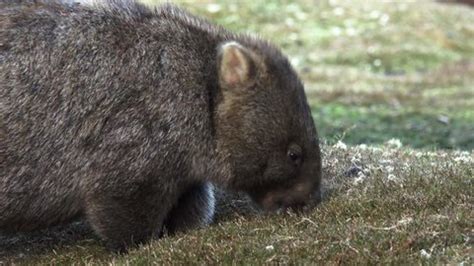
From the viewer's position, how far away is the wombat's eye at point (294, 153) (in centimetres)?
870

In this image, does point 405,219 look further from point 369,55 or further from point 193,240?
point 369,55

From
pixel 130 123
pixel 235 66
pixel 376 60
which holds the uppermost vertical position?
pixel 235 66

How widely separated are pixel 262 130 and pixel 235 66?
0.65 m

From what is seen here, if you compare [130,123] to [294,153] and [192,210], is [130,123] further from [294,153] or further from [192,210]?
[294,153]

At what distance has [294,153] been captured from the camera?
8703mm

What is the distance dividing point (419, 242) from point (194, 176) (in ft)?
7.59

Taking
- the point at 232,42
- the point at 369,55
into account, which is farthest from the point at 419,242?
the point at 369,55

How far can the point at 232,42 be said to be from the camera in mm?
8836

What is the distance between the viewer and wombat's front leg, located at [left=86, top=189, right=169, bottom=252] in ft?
27.7

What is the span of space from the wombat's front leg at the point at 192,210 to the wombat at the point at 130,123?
442mm

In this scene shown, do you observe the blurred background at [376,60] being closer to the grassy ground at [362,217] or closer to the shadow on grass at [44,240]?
the grassy ground at [362,217]

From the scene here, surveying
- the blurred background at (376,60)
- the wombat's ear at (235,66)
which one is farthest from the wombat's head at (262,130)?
the blurred background at (376,60)

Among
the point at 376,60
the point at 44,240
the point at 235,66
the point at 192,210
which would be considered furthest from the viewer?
the point at 376,60

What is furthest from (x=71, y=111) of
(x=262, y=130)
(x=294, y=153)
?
(x=294, y=153)
